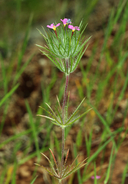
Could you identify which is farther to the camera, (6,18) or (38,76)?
(6,18)

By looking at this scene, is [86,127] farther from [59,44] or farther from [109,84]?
A: [59,44]

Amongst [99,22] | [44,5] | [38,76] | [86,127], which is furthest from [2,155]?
[44,5]

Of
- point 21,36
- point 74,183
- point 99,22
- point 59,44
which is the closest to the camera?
point 59,44

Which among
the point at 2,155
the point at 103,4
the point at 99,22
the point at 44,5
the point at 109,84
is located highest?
the point at 44,5

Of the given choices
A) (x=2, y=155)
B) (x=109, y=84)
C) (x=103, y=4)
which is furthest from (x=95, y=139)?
(x=103, y=4)

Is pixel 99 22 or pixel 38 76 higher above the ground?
pixel 99 22

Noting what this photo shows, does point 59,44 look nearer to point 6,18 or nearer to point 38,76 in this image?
point 38,76

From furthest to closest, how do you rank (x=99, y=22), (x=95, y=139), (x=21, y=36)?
(x=21, y=36)
(x=99, y=22)
(x=95, y=139)
